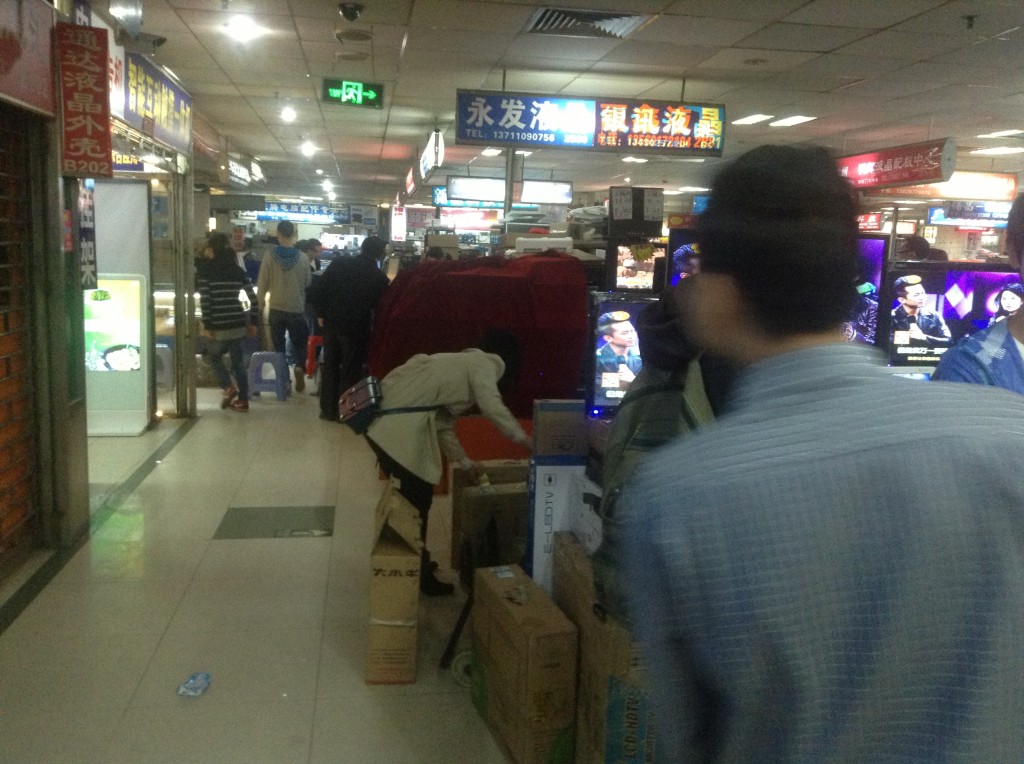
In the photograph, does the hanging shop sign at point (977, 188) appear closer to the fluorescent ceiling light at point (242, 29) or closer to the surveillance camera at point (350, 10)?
the surveillance camera at point (350, 10)

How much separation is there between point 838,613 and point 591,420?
252cm

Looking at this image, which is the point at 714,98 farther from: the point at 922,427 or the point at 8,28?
the point at 922,427

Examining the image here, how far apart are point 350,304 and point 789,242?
21.3ft

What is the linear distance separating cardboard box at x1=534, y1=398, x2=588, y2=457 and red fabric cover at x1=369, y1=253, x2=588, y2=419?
203cm

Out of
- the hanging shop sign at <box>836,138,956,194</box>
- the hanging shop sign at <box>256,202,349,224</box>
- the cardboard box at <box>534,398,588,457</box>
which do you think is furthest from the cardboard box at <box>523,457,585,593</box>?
the hanging shop sign at <box>256,202,349,224</box>

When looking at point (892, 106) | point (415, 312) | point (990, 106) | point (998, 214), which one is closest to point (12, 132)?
point (415, 312)

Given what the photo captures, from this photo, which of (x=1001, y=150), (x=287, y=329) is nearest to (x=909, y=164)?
(x=1001, y=150)

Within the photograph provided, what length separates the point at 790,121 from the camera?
10.3m

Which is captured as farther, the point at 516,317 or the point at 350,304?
the point at 350,304

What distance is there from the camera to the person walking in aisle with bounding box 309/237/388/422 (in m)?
7.12

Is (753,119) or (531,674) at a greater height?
(753,119)

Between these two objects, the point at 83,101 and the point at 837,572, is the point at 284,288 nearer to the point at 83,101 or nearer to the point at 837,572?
the point at 83,101

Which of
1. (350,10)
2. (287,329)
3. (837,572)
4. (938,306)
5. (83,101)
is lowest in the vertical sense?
(287,329)

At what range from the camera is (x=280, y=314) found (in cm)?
857
